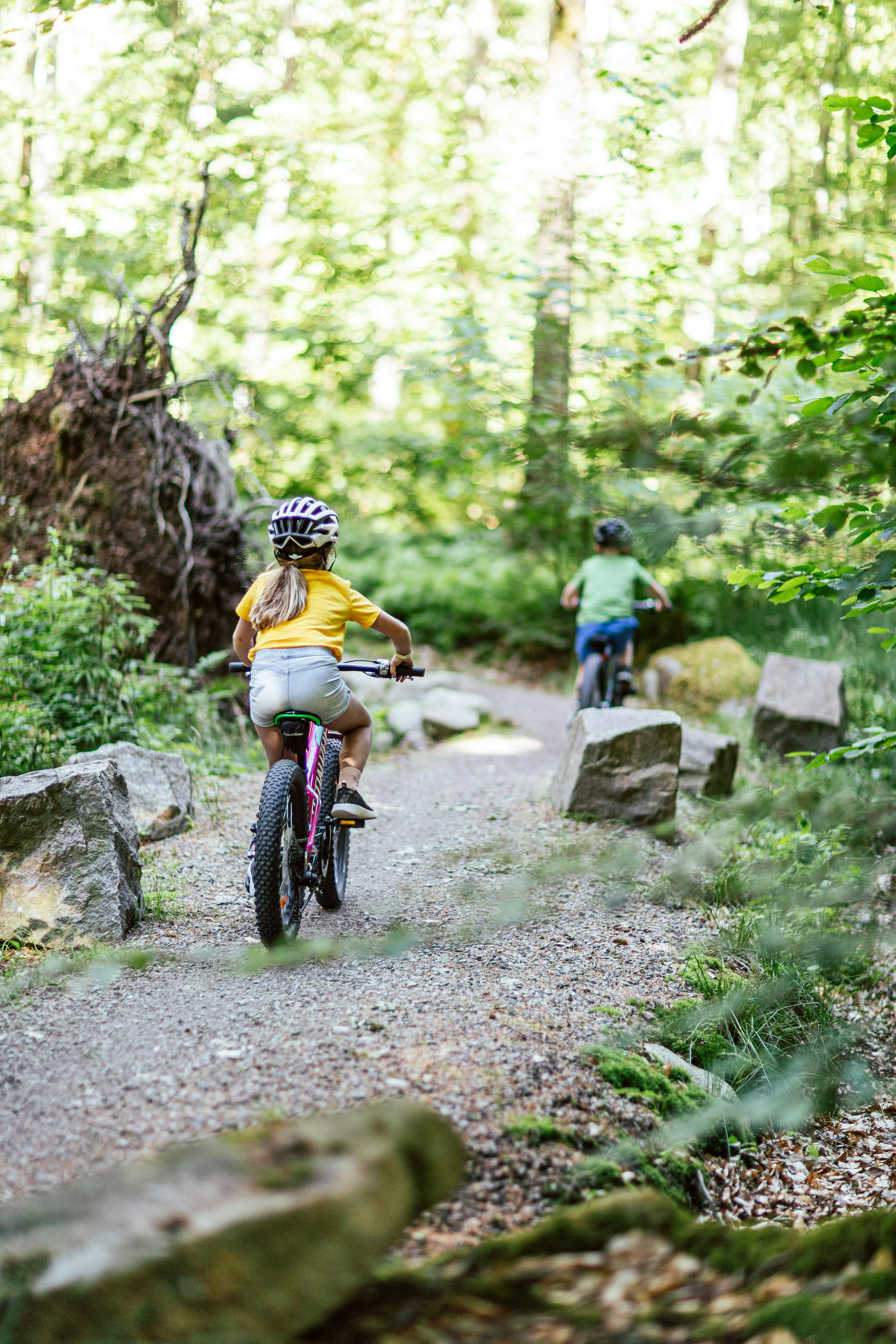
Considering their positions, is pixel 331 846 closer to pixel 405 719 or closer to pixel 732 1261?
pixel 732 1261

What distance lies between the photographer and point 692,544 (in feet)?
8.85

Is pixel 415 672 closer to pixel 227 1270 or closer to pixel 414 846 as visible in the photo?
pixel 414 846

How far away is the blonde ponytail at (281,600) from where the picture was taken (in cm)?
412

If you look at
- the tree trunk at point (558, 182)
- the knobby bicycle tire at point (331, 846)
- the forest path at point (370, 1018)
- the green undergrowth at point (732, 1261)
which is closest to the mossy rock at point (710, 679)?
the tree trunk at point (558, 182)

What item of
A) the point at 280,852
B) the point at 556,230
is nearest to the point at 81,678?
the point at 280,852

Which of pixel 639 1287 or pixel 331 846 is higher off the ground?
pixel 331 846

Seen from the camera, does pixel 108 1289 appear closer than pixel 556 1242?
Yes

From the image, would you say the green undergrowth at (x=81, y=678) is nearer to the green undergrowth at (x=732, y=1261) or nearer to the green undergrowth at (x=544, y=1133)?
the green undergrowth at (x=544, y=1133)

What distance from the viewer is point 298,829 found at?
4.01 meters

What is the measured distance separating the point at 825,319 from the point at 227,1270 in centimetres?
468

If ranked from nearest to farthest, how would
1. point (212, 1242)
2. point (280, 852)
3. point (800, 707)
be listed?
point (212, 1242) → point (280, 852) → point (800, 707)

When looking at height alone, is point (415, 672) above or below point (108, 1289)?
above

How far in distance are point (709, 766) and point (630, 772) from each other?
112 centimetres

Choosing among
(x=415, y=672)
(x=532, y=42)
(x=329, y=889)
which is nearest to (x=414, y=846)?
(x=329, y=889)
